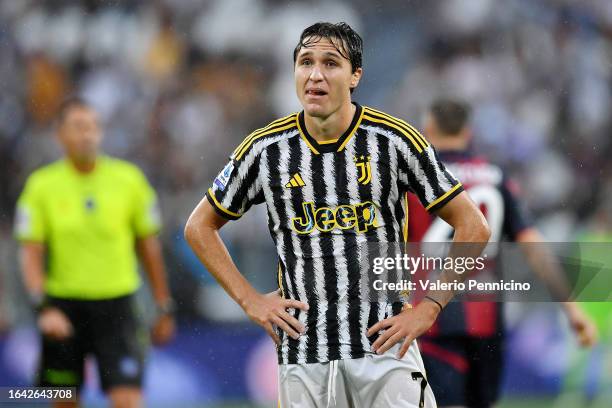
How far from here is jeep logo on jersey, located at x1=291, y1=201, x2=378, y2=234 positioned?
3.27 meters

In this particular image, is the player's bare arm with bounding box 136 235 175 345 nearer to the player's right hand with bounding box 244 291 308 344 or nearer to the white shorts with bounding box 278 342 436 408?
the player's right hand with bounding box 244 291 308 344

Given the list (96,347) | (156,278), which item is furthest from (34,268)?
(156,278)

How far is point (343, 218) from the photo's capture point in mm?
3273

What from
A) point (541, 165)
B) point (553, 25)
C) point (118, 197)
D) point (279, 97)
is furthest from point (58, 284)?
point (553, 25)

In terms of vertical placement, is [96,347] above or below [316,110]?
below

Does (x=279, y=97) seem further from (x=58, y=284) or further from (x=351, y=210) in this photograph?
(x=351, y=210)

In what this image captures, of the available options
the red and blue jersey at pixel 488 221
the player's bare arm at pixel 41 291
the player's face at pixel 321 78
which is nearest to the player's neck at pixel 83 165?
the player's bare arm at pixel 41 291

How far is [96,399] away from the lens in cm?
679

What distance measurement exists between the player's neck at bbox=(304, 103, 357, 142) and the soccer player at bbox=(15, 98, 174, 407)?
2685 mm

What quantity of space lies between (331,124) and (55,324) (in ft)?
9.46

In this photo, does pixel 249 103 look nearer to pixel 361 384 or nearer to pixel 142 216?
pixel 142 216

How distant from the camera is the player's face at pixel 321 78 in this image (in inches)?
128

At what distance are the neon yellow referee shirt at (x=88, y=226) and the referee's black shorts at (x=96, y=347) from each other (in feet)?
0.22

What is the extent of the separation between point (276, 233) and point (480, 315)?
188cm
